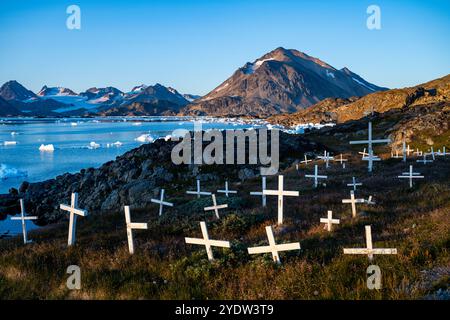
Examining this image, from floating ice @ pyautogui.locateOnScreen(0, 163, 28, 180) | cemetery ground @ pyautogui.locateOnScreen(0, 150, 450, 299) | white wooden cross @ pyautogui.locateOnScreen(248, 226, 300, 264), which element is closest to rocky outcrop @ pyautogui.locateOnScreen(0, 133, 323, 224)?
floating ice @ pyautogui.locateOnScreen(0, 163, 28, 180)

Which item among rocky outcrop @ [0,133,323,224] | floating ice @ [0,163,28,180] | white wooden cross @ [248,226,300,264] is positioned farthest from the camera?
floating ice @ [0,163,28,180]

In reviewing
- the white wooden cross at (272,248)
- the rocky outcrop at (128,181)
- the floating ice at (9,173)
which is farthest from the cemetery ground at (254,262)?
the floating ice at (9,173)

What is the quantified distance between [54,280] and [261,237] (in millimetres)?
5988

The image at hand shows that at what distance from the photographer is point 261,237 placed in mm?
12000

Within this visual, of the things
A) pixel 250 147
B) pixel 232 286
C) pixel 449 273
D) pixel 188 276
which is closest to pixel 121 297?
pixel 188 276

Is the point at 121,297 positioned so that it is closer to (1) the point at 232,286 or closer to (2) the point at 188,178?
(1) the point at 232,286

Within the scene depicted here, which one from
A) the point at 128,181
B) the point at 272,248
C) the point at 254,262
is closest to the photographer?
the point at 272,248

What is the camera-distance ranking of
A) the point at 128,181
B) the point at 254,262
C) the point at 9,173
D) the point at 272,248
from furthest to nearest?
the point at 9,173 < the point at 128,181 < the point at 254,262 < the point at 272,248

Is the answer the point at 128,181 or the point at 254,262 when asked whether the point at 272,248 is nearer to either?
the point at 254,262

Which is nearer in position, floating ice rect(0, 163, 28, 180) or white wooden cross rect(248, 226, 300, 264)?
white wooden cross rect(248, 226, 300, 264)

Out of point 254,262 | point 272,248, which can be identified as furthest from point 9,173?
point 272,248

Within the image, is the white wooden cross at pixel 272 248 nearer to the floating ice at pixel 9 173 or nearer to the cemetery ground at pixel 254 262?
the cemetery ground at pixel 254 262

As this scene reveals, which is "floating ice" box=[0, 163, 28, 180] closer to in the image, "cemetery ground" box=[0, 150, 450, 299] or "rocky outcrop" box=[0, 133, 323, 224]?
"rocky outcrop" box=[0, 133, 323, 224]

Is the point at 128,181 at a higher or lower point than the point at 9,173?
higher
